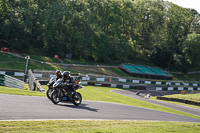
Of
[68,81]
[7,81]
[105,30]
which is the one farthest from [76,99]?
[105,30]

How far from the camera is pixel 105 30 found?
7138 centimetres

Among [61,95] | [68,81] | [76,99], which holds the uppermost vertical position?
[68,81]

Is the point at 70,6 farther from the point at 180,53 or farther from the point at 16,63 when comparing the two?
the point at 180,53

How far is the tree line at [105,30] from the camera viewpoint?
5356cm

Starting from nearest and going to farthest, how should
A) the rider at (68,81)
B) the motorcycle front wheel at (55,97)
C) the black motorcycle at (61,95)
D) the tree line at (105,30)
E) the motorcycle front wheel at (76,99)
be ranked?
the motorcycle front wheel at (55,97) < the black motorcycle at (61,95) < the rider at (68,81) < the motorcycle front wheel at (76,99) < the tree line at (105,30)

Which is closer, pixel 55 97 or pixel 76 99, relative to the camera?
pixel 55 97

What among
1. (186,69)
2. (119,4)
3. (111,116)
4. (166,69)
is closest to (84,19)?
(119,4)

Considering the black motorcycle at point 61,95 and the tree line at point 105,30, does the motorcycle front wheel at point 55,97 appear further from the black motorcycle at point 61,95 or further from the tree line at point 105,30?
the tree line at point 105,30

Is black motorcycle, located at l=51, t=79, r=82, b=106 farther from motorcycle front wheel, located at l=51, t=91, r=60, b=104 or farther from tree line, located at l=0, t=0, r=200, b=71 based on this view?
tree line, located at l=0, t=0, r=200, b=71

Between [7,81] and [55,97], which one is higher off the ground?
[7,81]

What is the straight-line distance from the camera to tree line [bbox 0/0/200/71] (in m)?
53.6

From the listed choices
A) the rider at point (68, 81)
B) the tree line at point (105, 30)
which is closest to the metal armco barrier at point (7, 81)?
the rider at point (68, 81)

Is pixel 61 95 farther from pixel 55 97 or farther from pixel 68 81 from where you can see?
pixel 68 81

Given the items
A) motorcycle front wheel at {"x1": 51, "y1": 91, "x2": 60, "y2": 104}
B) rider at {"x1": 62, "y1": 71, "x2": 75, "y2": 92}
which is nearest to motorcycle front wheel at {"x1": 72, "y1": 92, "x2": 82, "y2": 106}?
rider at {"x1": 62, "y1": 71, "x2": 75, "y2": 92}
